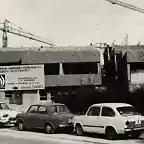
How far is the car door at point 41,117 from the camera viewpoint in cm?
1951

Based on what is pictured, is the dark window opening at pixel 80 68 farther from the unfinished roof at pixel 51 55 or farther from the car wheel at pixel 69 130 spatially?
the car wheel at pixel 69 130

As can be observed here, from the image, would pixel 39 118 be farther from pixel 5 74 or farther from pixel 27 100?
pixel 27 100

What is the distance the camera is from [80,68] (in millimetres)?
46656

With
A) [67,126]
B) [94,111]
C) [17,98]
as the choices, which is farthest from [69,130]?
[17,98]

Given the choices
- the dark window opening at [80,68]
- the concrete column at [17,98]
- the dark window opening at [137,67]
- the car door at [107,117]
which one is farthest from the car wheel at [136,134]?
the dark window opening at [80,68]

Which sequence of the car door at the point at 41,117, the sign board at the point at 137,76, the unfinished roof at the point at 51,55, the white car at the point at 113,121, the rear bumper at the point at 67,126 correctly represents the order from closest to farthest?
1. the white car at the point at 113,121
2. the rear bumper at the point at 67,126
3. the car door at the point at 41,117
4. the unfinished roof at the point at 51,55
5. the sign board at the point at 137,76

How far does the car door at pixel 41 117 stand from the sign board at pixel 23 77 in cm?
1870

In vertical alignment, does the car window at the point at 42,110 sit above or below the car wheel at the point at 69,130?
above

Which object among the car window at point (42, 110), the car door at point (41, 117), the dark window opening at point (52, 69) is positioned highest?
the dark window opening at point (52, 69)

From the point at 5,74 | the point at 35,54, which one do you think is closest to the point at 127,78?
the point at 35,54

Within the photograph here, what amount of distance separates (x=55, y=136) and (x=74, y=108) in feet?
50.0

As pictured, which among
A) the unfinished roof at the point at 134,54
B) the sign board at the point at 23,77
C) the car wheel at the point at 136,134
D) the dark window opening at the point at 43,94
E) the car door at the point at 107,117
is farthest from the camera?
the dark window opening at the point at 43,94

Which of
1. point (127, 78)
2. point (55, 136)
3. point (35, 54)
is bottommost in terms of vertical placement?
point (55, 136)

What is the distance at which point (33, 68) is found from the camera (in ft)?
129
